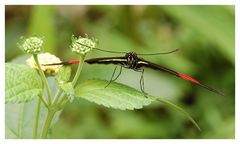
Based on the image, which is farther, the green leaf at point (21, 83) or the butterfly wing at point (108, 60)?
the butterfly wing at point (108, 60)

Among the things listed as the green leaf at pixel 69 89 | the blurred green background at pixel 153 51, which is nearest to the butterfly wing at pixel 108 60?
the green leaf at pixel 69 89

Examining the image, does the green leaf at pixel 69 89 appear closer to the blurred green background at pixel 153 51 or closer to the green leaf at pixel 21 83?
the green leaf at pixel 21 83

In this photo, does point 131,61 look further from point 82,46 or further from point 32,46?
point 32,46

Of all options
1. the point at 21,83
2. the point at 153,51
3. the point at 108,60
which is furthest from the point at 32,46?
the point at 153,51

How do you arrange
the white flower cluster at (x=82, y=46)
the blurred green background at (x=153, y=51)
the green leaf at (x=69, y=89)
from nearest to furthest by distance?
the green leaf at (x=69, y=89), the white flower cluster at (x=82, y=46), the blurred green background at (x=153, y=51)

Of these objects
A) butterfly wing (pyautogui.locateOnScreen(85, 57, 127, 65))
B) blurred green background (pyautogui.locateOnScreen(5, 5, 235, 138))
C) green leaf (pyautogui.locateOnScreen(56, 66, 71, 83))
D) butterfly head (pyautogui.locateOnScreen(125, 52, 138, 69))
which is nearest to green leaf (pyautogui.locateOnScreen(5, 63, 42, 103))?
green leaf (pyautogui.locateOnScreen(56, 66, 71, 83))

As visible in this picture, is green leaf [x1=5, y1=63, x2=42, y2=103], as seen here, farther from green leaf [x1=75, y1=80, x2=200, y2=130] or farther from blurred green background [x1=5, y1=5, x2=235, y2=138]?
blurred green background [x1=5, y1=5, x2=235, y2=138]
